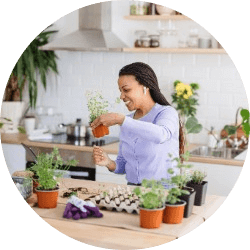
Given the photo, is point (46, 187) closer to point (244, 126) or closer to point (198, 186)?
point (198, 186)

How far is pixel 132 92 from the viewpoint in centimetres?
213

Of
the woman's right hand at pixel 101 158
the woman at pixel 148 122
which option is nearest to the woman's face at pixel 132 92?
the woman at pixel 148 122

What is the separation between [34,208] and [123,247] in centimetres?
46

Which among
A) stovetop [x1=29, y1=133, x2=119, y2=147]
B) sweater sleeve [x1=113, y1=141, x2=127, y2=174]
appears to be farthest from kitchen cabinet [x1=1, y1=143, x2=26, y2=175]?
sweater sleeve [x1=113, y1=141, x2=127, y2=174]

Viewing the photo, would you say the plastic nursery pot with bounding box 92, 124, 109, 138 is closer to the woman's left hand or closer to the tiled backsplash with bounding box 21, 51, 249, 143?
the woman's left hand

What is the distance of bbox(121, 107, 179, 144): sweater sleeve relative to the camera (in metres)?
1.97

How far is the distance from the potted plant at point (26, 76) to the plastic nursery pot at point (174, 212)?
216 centimetres

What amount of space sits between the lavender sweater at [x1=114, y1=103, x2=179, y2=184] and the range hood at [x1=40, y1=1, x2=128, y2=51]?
62.1 inches

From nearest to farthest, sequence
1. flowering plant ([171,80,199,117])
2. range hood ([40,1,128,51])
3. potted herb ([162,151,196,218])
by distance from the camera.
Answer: potted herb ([162,151,196,218]) → flowering plant ([171,80,199,117]) → range hood ([40,1,128,51])

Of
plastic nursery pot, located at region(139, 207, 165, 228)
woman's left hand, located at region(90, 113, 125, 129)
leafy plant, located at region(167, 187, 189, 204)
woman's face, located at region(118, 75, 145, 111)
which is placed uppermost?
woman's face, located at region(118, 75, 145, 111)

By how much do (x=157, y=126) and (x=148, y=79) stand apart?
10.0 inches

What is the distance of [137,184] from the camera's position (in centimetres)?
218

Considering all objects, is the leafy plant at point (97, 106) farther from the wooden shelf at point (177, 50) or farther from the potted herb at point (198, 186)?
the wooden shelf at point (177, 50)

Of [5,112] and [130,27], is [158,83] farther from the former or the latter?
[5,112]
